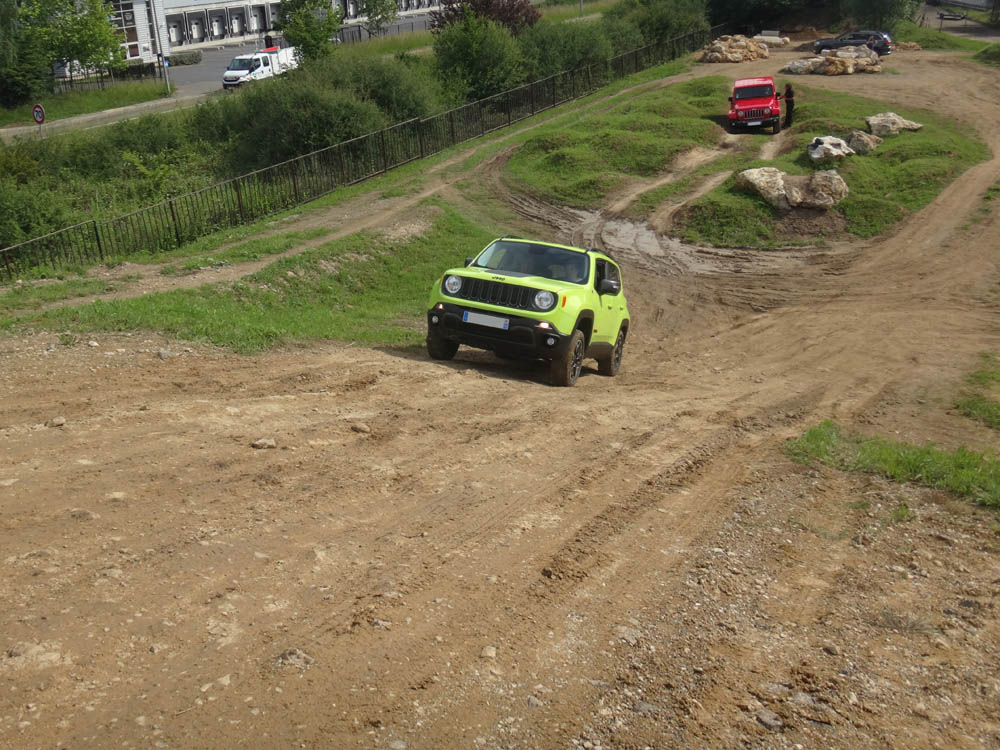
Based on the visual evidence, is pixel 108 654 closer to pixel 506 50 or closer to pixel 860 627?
pixel 860 627

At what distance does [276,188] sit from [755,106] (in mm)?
16646

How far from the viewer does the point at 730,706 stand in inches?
189

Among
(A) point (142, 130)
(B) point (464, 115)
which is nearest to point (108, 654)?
(B) point (464, 115)

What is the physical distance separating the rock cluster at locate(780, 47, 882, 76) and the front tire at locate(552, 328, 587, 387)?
34487 millimetres

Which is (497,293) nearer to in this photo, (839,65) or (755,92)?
(755,92)

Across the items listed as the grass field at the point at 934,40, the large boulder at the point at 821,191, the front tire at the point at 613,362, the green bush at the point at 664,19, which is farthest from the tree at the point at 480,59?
the front tire at the point at 613,362

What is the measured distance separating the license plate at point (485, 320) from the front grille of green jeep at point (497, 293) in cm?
19

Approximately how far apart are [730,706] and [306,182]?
22.2m

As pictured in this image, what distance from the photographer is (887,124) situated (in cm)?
2778

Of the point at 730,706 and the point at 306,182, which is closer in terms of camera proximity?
the point at 730,706

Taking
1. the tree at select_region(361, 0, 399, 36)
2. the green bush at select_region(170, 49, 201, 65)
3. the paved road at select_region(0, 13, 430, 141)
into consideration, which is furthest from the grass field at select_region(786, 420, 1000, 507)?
the green bush at select_region(170, 49, 201, 65)

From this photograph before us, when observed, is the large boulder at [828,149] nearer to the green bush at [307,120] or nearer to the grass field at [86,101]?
the green bush at [307,120]

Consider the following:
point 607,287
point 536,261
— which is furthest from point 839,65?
point 536,261

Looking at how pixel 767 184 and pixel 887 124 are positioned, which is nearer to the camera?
pixel 767 184
